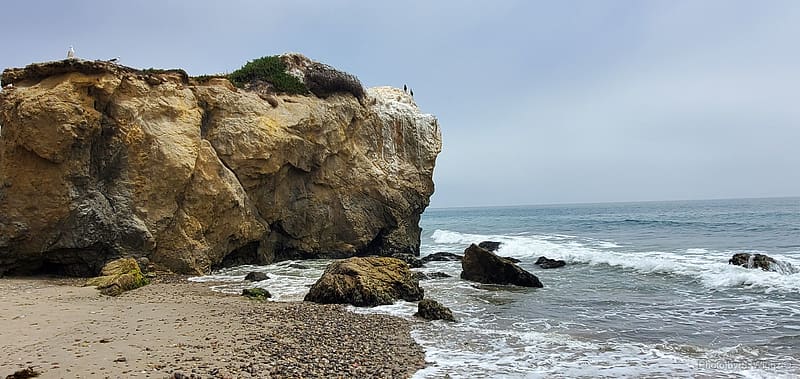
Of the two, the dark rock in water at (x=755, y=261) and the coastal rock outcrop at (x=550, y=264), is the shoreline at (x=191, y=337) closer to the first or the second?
the coastal rock outcrop at (x=550, y=264)

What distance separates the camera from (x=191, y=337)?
30.7 feet

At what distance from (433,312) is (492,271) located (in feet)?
22.9

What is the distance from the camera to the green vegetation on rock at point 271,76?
2541 cm

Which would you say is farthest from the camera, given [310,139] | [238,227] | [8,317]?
[310,139]

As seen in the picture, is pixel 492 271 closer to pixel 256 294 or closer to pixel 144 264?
pixel 256 294

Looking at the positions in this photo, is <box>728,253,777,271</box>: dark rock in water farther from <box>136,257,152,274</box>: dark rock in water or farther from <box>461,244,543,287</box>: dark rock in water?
<box>136,257,152,274</box>: dark rock in water

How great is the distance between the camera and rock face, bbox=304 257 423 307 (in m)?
14.1

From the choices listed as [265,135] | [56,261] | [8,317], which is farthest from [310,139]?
[8,317]

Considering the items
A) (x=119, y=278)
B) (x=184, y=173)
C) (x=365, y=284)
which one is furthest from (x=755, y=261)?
(x=119, y=278)

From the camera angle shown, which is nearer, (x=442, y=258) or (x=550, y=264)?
(x=550, y=264)

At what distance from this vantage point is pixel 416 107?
31391mm

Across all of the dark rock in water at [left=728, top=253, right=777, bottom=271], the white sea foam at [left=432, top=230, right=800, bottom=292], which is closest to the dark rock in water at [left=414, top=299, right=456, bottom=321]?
the white sea foam at [left=432, top=230, right=800, bottom=292]

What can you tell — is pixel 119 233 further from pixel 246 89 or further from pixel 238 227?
pixel 246 89

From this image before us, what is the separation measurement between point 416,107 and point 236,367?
25067 mm
